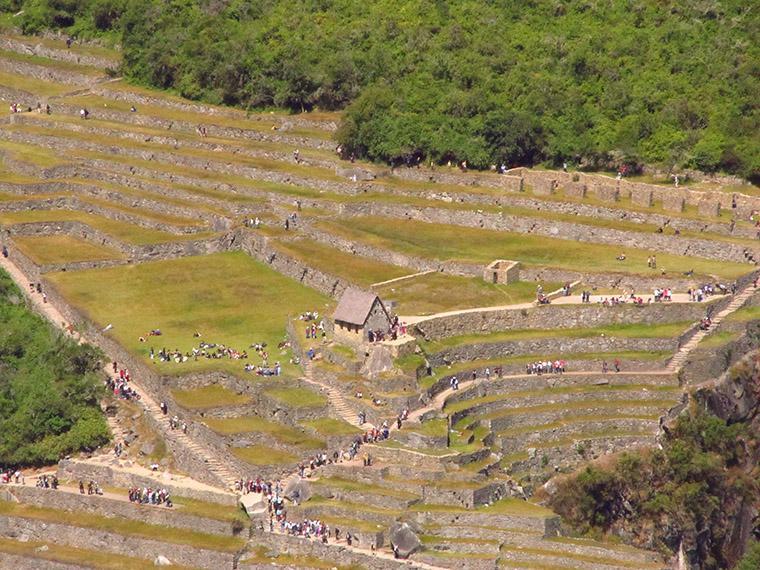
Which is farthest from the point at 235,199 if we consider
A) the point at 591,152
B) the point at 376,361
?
the point at 376,361

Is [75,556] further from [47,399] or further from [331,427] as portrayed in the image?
[331,427]

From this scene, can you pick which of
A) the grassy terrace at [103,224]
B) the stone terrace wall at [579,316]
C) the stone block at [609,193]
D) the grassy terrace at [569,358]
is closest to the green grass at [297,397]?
the grassy terrace at [569,358]

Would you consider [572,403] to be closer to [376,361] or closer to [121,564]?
[376,361]

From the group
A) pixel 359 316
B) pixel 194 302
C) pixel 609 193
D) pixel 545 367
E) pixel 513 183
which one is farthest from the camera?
pixel 513 183

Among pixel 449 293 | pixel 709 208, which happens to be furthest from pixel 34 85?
pixel 709 208

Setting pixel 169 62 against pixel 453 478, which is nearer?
pixel 453 478

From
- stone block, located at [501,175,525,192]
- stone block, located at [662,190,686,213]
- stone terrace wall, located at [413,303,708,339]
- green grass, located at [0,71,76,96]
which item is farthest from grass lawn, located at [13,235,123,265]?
stone block, located at [662,190,686,213]
